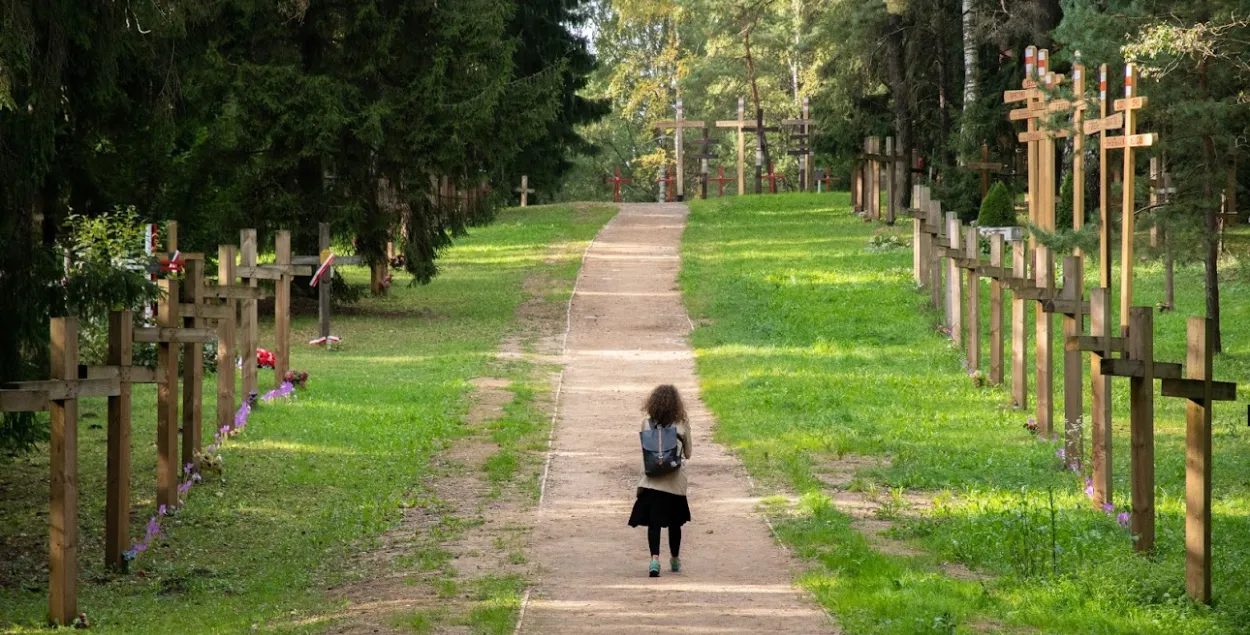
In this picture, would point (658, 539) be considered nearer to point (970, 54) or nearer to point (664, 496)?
point (664, 496)

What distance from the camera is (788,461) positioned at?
1432cm

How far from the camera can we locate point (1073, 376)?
1402 centimetres

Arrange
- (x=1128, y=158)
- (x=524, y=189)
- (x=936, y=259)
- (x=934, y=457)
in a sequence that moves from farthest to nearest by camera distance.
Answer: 1. (x=524, y=189)
2. (x=936, y=259)
3. (x=1128, y=158)
4. (x=934, y=457)

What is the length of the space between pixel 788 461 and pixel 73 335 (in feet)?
23.2

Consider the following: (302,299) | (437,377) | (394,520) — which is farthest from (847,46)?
(394,520)

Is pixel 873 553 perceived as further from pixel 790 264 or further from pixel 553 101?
pixel 790 264

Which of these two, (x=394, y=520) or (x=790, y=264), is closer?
(x=394, y=520)

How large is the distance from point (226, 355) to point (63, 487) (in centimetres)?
670

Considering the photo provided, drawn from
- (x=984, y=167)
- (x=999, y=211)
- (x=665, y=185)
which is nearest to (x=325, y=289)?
(x=999, y=211)

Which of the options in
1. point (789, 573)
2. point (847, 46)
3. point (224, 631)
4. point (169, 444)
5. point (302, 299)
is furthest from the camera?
point (847, 46)

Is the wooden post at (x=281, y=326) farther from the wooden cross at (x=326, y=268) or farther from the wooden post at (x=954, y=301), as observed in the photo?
the wooden post at (x=954, y=301)

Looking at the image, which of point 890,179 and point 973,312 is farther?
point 890,179

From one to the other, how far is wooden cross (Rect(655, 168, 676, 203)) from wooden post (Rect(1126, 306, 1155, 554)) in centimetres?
5627

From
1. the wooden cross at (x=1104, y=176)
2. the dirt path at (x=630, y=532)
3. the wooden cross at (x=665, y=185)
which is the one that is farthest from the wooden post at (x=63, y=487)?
the wooden cross at (x=665, y=185)
